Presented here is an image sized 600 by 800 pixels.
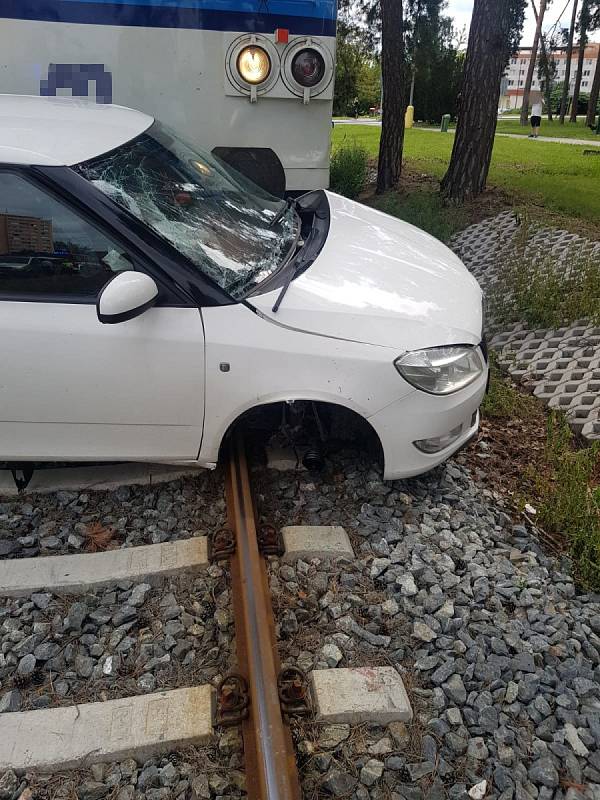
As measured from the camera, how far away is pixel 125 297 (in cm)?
261

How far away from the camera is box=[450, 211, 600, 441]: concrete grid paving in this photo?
4.27m

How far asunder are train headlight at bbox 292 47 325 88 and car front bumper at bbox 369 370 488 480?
2.70 metres

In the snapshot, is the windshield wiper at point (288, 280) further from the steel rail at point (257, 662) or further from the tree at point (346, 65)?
the tree at point (346, 65)

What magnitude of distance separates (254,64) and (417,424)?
9.78ft

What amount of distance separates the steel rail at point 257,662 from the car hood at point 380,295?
0.85 metres

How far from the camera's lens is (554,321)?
5223mm

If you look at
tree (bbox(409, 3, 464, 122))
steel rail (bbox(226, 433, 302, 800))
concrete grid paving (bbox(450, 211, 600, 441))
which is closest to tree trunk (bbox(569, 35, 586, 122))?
tree (bbox(409, 3, 464, 122))

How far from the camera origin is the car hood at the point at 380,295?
2.85 meters

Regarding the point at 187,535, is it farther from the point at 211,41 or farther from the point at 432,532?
the point at 211,41

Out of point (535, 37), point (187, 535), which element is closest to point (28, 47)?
point (187, 535)

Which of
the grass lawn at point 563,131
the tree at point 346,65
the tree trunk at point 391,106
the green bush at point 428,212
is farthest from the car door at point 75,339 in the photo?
the grass lawn at point 563,131

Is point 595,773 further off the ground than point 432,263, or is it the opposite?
point 432,263

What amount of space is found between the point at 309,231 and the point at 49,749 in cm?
266

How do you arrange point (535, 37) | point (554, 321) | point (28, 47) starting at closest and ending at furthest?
point (28, 47) → point (554, 321) → point (535, 37)
